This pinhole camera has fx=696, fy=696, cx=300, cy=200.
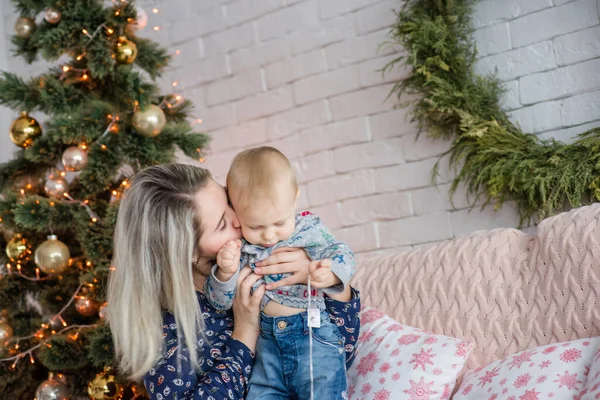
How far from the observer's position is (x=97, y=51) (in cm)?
227

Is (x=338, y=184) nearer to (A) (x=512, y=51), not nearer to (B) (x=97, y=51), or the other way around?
(A) (x=512, y=51)

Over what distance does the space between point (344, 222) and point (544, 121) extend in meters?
0.79

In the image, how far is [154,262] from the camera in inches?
63.1

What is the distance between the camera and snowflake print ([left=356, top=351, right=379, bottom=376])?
1.75 meters

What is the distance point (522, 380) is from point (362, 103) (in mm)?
1231

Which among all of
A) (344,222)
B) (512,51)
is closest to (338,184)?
(344,222)

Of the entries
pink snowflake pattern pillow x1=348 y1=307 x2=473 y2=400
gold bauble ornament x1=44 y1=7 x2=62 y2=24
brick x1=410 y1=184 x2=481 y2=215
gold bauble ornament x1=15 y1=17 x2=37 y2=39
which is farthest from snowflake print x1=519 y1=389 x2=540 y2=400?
gold bauble ornament x1=15 y1=17 x2=37 y2=39

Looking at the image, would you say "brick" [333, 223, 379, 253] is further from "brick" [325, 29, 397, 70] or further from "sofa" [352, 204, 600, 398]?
"brick" [325, 29, 397, 70]

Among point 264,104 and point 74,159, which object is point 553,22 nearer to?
point 264,104

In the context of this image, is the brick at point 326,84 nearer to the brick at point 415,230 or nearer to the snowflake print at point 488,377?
the brick at point 415,230

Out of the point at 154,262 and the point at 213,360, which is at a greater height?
the point at 154,262

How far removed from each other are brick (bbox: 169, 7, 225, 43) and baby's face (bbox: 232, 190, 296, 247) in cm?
150

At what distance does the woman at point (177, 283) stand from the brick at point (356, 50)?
1.03 metres

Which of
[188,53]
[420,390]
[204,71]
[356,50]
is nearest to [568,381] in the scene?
[420,390]
